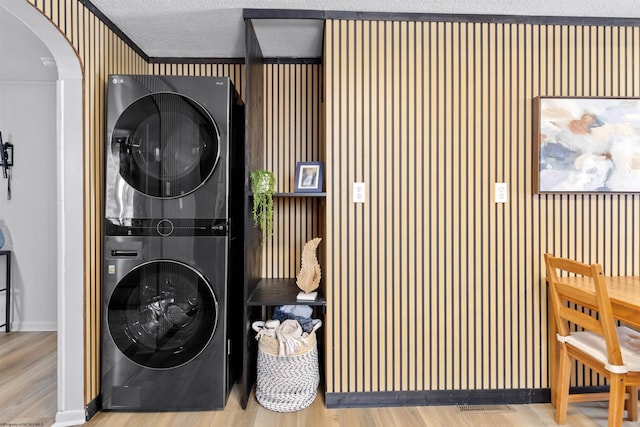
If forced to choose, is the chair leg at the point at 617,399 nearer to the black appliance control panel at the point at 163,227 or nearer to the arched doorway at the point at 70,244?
the black appliance control panel at the point at 163,227

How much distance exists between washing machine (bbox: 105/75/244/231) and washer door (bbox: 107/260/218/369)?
30 cm

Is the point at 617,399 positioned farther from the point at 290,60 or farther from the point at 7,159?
the point at 7,159

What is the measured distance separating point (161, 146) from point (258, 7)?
0.98m

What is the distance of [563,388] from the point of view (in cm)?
204

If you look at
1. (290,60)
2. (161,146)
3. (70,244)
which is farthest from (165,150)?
(290,60)

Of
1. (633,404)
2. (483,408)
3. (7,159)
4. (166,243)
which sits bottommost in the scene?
(483,408)

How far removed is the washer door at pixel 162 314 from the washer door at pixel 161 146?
0.45 meters

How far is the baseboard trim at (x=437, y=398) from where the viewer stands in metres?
2.24

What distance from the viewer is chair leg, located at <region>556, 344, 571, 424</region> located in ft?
6.66

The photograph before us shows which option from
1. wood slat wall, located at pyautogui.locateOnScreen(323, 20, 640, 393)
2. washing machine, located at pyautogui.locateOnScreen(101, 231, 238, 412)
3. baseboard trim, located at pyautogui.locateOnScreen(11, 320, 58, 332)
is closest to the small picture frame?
wood slat wall, located at pyautogui.locateOnScreen(323, 20, 640, 393)

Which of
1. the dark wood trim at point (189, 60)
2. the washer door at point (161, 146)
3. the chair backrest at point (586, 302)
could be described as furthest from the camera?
the dark wood trim at point (189, 60)

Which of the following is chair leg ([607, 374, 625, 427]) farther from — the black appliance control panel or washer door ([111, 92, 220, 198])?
washer door ([111, 92, 220, 198])

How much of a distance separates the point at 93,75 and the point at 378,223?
1.85m

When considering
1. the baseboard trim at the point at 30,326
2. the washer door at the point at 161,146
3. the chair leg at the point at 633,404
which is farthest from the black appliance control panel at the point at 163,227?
the chair leg at the point at 633,404
